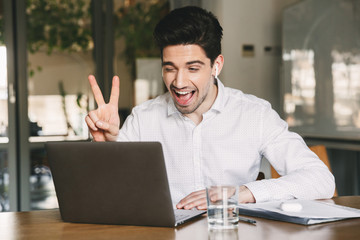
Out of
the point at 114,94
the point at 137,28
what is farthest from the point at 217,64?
the point at 137,28

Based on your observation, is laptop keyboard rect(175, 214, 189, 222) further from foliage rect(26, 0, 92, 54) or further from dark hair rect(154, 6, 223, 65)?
foliage rect(26, 0, 92, 54)

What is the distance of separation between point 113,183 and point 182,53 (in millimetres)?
744

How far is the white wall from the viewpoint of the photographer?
413 centimetres

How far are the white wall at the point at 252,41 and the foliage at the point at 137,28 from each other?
54 cm

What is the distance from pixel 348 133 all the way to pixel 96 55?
7.81ft

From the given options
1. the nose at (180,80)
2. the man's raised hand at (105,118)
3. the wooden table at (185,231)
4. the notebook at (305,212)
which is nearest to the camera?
the wooden table at (185,231)

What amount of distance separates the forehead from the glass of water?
739mm

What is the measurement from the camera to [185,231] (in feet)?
3.30

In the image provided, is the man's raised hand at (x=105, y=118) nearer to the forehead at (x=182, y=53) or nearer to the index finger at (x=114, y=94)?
the index finger at (x=114, y=94)

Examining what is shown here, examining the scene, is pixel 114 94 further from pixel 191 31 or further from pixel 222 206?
pixel 222 206

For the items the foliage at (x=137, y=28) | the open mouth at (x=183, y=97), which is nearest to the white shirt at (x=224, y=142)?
the open mouth at (x=183, y=97)

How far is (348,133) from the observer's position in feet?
9.26

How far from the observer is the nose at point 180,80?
1.63 metres

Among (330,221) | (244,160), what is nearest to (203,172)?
(244,160)
